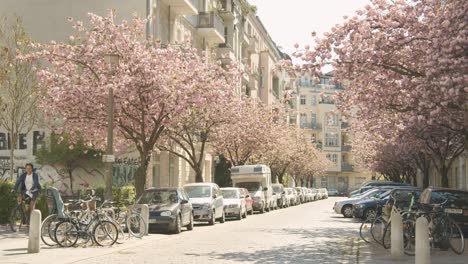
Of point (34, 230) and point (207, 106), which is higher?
point (207, 106)

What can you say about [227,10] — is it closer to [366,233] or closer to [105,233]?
[366,233]

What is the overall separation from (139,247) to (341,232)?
908cm

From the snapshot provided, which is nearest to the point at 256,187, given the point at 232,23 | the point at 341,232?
the point at 341,232

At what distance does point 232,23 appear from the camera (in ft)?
185

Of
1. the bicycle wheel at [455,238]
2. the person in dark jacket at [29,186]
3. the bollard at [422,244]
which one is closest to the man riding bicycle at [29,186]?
the person in dark jacket at [29,186]

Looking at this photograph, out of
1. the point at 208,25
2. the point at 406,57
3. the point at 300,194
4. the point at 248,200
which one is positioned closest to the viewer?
the point at 406,57

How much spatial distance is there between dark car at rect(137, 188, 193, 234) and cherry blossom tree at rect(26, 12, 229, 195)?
2084 mm

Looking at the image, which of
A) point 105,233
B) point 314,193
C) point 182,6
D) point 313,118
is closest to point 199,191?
point 105,233

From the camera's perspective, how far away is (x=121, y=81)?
73.6 feet

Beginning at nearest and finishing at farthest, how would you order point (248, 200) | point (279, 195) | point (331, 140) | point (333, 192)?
point (248, 200) → point (279, 195) → point (333, 192) → point (331, 140)

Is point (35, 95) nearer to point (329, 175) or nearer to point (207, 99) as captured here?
point (207, 99)

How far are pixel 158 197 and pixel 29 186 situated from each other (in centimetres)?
488

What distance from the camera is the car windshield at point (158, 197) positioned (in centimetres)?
2236

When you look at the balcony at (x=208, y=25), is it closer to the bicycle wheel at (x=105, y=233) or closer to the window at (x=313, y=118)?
the bicycle wheel at (x=105, y=233)
